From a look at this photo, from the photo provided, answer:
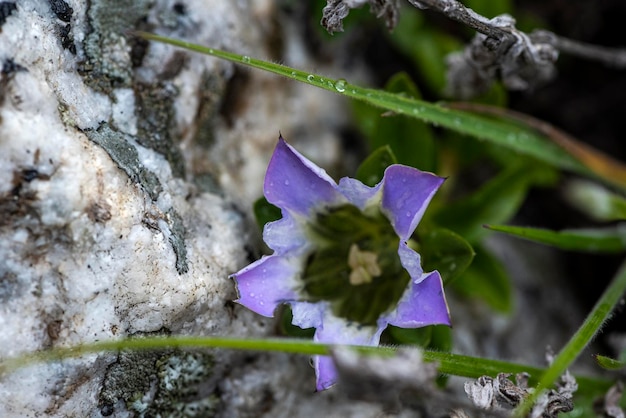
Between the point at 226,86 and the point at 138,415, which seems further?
the point at 226,86

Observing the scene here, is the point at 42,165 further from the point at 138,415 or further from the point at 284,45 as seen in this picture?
the point at 284,45

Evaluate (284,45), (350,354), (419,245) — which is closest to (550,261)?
(419,245)

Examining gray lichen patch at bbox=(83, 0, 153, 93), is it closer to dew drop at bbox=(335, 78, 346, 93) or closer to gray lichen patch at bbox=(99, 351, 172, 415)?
dew drop at bbox=(335, 78, 346, 93)

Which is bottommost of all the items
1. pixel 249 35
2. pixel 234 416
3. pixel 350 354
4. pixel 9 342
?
pixel 234 416

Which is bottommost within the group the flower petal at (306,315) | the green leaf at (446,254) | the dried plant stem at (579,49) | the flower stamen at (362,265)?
the flower petal at (306,315)

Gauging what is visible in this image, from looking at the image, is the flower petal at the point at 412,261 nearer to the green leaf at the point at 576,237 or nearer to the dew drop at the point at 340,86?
the green leaf at the point at 576,237

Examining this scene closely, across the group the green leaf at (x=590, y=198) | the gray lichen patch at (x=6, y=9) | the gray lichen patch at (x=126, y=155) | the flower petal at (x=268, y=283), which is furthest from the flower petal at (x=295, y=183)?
the green leaf at (x=590, y=198)

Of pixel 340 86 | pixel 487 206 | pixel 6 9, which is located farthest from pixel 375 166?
pixel 6 9

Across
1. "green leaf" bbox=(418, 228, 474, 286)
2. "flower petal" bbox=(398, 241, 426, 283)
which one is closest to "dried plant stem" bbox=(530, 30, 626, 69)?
"green leaf" bbox=(418, 228, 474, 286)

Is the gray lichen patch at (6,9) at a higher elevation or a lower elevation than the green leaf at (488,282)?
higher
